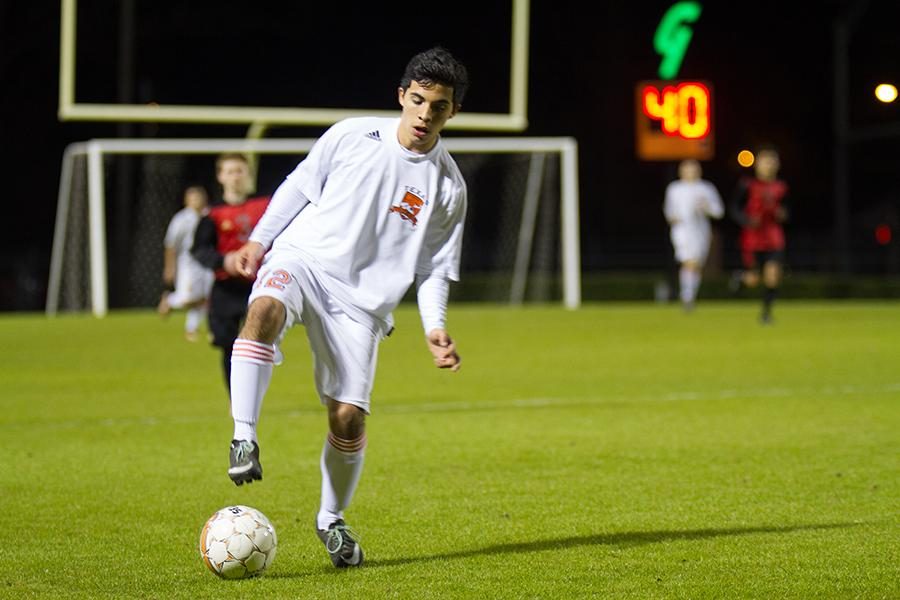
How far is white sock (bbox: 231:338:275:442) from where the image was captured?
526 centimetres

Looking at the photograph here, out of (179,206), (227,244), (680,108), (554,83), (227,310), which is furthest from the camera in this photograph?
(554,83)

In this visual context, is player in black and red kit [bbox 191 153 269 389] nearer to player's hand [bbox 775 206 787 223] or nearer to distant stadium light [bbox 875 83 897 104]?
distant stadium light [bbox 875 83 897 104]

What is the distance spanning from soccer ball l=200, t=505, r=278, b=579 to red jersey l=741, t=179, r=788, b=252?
15261mm

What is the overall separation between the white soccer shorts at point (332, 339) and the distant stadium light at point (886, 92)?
4.10m

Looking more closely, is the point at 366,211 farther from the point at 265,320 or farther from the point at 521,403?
the point at 521,403

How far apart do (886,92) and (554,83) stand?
43719 millimetres

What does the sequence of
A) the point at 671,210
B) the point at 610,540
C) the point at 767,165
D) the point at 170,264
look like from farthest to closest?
the point at 671,210 < the point at 767,165 < the point at 170,264 < the point at 610,540

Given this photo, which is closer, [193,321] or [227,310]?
[227,310]

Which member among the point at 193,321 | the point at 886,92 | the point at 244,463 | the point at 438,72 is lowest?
the point at 244,463

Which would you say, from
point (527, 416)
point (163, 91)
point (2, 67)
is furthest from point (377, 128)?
point (2, 67)

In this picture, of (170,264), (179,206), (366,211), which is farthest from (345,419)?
(179,206)

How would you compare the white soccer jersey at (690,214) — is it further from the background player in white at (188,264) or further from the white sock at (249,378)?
the white sock at (249,378)

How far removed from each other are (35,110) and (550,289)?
1688 centimetres

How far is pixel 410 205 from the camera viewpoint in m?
5.77
